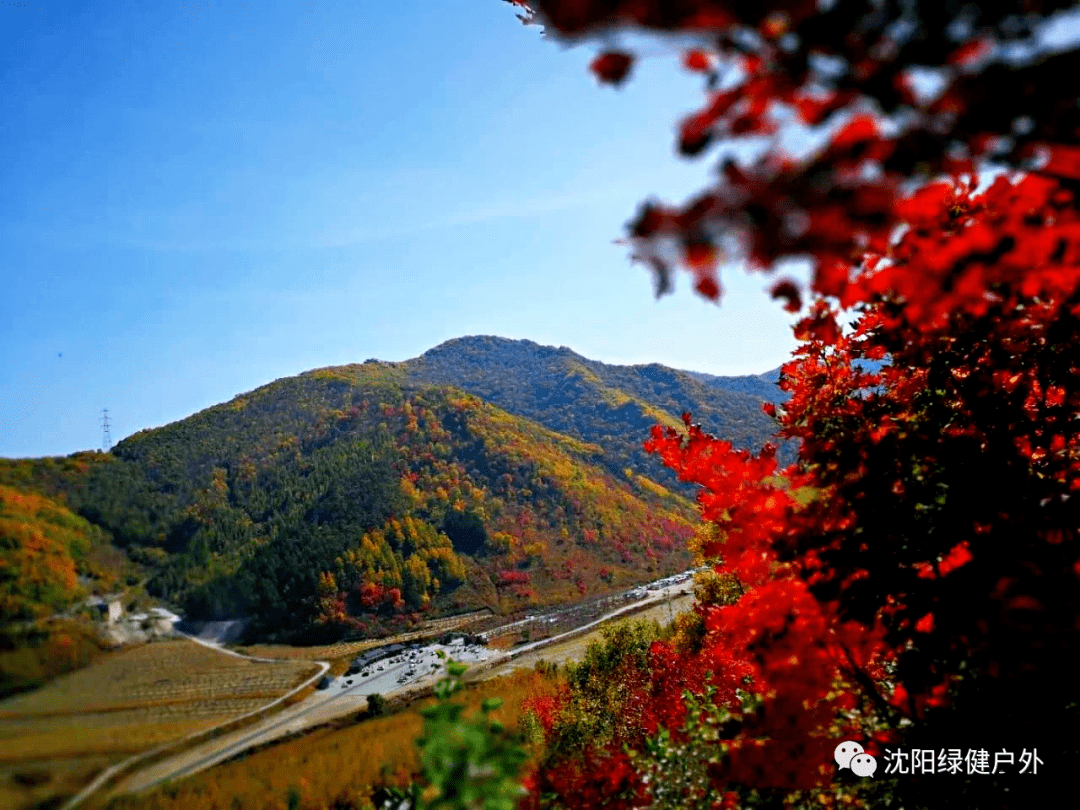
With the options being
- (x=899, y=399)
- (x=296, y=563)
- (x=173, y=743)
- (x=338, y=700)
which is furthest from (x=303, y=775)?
(x=296, y=563)

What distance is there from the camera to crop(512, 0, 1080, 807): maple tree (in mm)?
1068

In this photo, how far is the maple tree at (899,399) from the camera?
1068 millimetres

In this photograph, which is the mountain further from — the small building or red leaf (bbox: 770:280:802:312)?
red leaf (bbox: 770:280:802:312)

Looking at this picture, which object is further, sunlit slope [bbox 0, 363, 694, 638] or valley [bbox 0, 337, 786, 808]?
sunlit slope [bbox 0, 363, 694, 638]

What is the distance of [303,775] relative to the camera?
28.8 feet

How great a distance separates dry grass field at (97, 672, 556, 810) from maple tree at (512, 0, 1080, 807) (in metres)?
1.85

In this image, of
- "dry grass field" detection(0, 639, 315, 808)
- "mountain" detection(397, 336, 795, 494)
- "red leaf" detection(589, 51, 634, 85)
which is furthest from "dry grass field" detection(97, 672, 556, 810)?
"mountain" detection(397, 336, 795, 494)

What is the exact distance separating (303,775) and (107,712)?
528cm

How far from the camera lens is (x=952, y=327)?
9.70 feet

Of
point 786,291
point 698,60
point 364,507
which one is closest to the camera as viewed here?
point 698,60

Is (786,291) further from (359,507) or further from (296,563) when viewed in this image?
(359,507)

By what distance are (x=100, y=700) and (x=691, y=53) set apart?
582cm

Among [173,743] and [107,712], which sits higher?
[107,712]

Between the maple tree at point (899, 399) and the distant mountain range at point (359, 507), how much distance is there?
5.30 m
